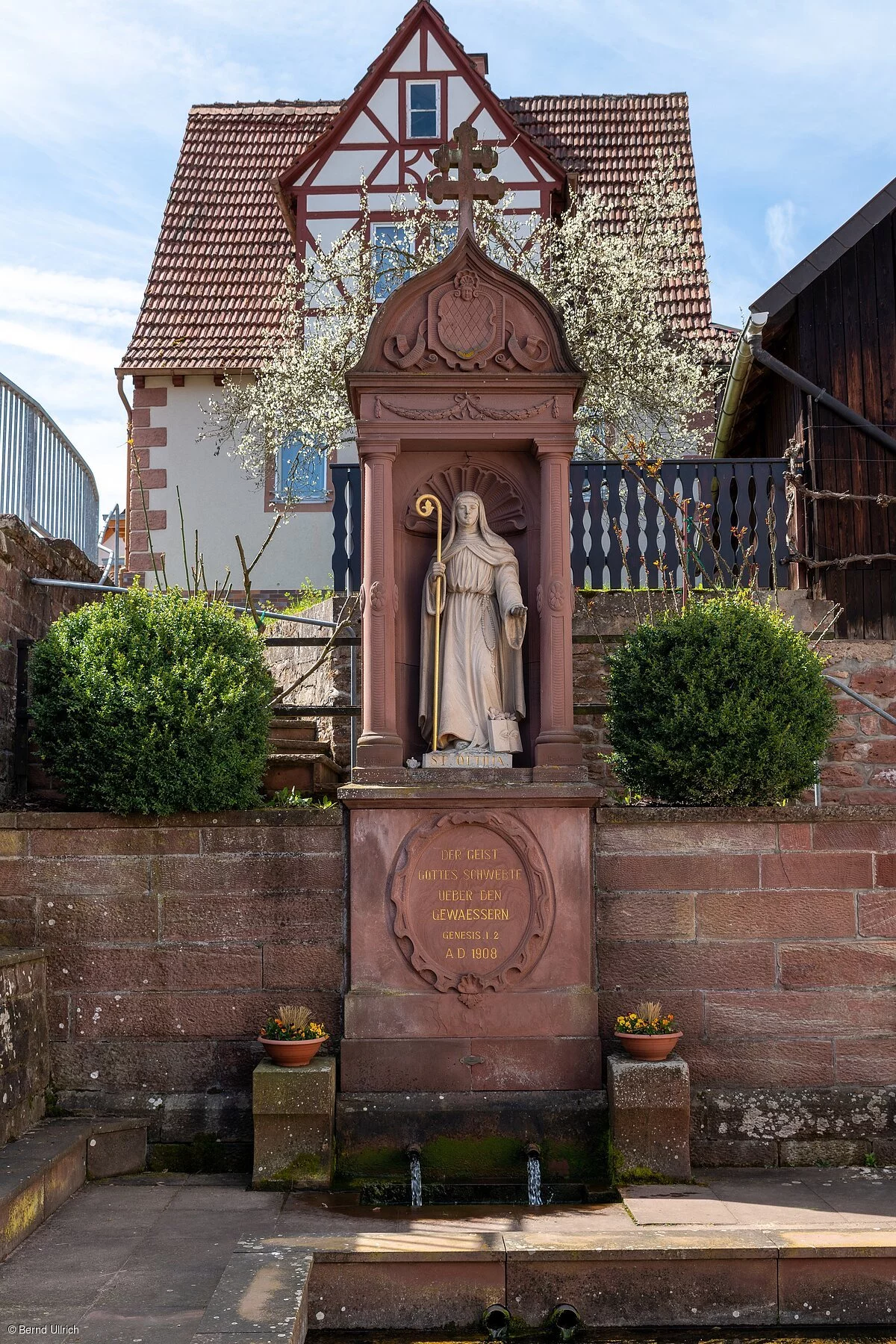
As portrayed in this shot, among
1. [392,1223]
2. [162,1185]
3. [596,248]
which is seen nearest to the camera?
[392,1223]

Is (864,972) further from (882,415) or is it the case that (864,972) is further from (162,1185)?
(882,415)

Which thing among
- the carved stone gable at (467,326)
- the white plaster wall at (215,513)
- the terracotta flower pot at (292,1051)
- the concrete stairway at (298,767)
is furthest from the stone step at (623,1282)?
the white plaster wall at (215,513)

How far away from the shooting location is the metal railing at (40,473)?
9.48m

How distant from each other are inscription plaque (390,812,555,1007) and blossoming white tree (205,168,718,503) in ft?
24.0

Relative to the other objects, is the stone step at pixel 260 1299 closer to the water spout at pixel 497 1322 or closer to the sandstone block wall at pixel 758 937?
the water spout at pixel 497 1322

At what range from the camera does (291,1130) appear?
6324 millimetres

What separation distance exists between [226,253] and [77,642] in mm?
12973

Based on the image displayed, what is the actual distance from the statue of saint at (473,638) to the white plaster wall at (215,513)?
10.3 meters

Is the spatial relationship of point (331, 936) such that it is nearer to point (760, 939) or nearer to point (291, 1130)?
point (291, 1130)

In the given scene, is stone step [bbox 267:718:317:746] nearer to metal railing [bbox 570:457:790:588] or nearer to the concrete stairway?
the concrete stairway

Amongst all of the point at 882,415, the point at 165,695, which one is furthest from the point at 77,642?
the point at 882,415

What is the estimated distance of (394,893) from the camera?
22.6 ft

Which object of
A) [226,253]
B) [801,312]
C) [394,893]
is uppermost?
[226,253]

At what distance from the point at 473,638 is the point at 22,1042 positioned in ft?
9.95
